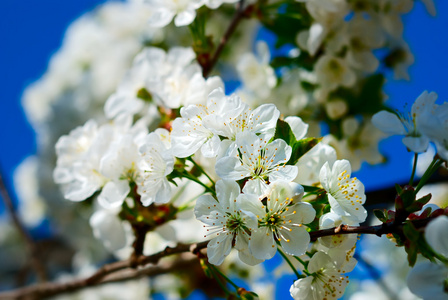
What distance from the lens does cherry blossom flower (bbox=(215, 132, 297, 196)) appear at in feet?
2.38

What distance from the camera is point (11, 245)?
3982mm

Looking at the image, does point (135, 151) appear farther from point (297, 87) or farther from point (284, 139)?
point (297, 87)

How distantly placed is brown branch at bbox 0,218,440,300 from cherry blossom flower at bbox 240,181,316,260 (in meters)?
0.03

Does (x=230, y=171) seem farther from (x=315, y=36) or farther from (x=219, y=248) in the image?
(x=315, y=36)

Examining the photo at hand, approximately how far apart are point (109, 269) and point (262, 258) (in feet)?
1.71

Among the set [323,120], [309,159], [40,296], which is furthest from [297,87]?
[40,296]

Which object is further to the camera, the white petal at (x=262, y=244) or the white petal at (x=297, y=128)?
the white petal at (x=297, y=128)

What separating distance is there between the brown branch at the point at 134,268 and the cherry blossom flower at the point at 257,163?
111 millimetres

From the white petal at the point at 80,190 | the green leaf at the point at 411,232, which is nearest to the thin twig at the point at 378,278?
the green leaf at the point at 411,232

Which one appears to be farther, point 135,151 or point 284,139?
point 135,151

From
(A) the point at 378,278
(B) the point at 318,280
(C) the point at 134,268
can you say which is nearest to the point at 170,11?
(C) the point at 134,268

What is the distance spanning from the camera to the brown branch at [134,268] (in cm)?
69

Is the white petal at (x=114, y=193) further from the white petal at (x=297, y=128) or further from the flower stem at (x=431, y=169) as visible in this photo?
the flower stem at (x=431, y=169)

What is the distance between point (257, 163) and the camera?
0.75 metres
